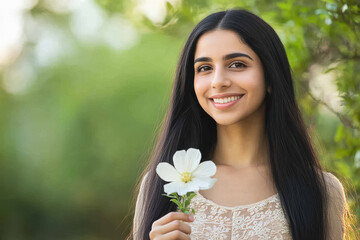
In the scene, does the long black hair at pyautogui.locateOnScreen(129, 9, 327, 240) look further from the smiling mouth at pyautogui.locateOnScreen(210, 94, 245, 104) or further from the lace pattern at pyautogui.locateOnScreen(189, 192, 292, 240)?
the smiling mouth at pyautogui.locateOnScreen(210, 94, 245, 104)

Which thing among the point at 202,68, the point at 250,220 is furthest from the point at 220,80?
the point at 250,220

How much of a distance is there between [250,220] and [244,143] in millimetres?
294

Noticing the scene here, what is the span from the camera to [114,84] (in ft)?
33.7

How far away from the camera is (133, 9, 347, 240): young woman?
2018 millimetres

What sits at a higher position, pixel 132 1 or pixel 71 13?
pixel 71 13

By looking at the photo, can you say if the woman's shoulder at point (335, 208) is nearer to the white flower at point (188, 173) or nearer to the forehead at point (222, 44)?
the forehead at point (222, 44)

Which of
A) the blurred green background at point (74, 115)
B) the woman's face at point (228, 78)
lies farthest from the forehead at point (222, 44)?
the blurred green background at point (74, 115)

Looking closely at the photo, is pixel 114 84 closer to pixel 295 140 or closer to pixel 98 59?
pixel 98 59

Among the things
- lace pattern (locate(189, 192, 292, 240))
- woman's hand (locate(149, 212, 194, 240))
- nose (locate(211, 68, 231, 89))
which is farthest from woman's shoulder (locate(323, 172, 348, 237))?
woman's hand (locate(149, 212, 194, 240))

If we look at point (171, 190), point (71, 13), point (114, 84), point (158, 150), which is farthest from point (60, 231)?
point (171, 190)

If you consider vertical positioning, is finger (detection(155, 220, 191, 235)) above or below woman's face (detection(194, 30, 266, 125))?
below

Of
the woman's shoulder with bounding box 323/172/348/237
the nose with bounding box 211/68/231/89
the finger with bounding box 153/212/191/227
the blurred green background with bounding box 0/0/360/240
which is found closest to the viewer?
the finger with bounding box 153/212/191/227

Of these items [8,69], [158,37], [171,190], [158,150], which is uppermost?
[158,37]

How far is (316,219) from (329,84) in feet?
5.41
